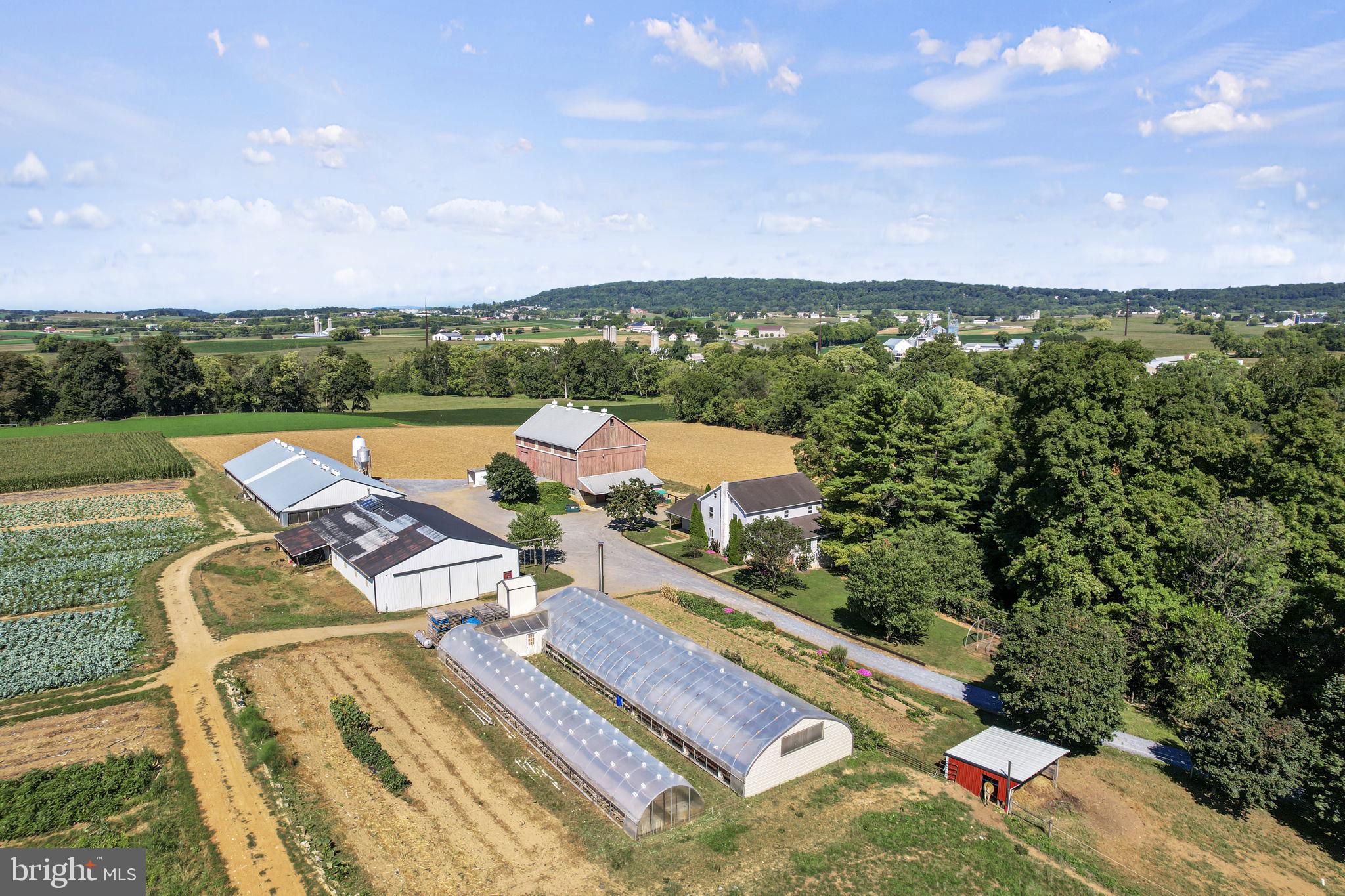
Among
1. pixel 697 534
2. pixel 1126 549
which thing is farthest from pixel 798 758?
pixel 697 534

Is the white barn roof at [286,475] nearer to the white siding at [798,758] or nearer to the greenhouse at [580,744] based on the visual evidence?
the greenhouse at [580,744]

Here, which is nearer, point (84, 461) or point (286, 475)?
point (286, 475)

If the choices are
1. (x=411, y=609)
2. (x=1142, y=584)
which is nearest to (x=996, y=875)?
(x=1142, y=584)

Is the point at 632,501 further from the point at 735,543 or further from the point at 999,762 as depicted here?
the point at 999,762

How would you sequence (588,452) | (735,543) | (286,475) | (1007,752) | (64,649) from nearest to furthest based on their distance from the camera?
(1007,752) → (64,649) → (735,543) → (286,475) → (588,452)

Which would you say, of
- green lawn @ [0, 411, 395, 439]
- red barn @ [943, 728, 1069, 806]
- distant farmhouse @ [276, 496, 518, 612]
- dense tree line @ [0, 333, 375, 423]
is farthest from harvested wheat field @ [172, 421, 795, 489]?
red barn @ [943, 728, 1069, 806]

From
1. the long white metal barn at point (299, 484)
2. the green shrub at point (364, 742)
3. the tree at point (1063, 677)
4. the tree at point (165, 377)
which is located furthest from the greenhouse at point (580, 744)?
the tree at point (165, 377)

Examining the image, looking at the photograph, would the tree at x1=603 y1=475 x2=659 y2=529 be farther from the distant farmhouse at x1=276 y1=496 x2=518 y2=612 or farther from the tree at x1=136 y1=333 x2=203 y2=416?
the tree at x1=136 y1=333 x2=203 y2=416

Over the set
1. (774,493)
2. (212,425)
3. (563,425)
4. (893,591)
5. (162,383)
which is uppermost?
(162,383)

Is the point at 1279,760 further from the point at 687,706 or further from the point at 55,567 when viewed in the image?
the point at 55,567
